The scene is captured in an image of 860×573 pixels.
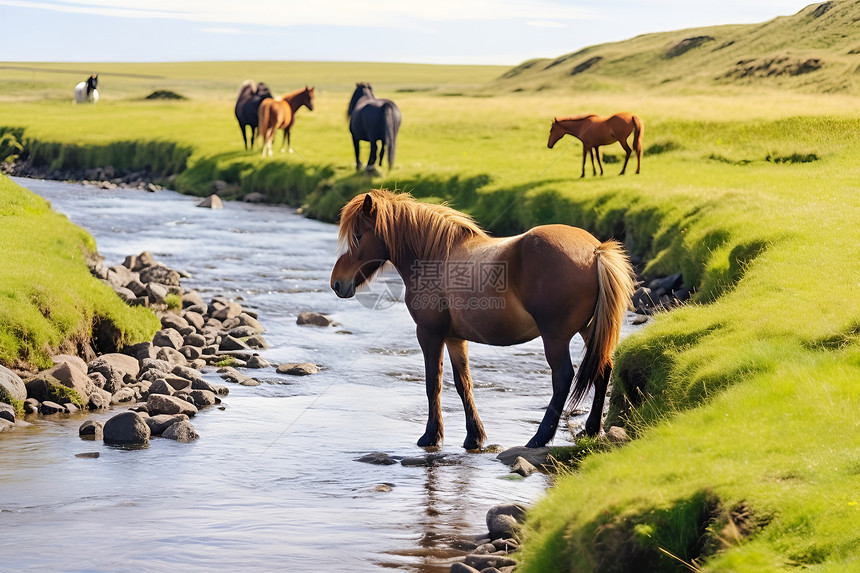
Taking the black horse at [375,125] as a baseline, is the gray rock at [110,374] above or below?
below

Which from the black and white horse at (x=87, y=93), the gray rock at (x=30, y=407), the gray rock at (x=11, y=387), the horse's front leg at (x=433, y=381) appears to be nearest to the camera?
the horse's front leg at (x=433, y=381)

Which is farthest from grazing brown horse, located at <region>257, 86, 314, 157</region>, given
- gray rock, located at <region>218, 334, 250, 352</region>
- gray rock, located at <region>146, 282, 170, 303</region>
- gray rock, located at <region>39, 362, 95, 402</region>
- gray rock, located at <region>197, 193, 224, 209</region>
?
gray rock, located at <region>39, 362, 95, 402</region>

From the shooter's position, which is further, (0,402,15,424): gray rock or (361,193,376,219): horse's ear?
(0,402,15,424): gray rock

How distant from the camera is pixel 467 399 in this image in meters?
11.2

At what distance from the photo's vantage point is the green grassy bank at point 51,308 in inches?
538

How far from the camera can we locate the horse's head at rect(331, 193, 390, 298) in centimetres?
1138

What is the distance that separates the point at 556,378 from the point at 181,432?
4.61m

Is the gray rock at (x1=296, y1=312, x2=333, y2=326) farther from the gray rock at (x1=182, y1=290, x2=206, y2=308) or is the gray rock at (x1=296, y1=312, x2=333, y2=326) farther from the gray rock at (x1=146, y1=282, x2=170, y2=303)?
the gray rock at (x1=146, y1=282, x2=170, y2=303)

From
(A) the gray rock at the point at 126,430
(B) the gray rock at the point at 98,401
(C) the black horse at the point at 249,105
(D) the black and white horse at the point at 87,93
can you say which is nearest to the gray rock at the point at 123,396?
(B) the gray rock at the point at 98,401

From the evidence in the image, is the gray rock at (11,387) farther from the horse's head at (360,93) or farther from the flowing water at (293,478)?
the horse's head at (360,93)

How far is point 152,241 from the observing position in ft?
93.8

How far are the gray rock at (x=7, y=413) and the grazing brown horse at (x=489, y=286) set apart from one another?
4438 millimetres

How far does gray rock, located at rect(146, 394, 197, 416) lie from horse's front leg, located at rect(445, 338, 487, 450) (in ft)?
12.3

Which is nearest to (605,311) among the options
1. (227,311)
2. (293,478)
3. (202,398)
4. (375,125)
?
(293,478)
